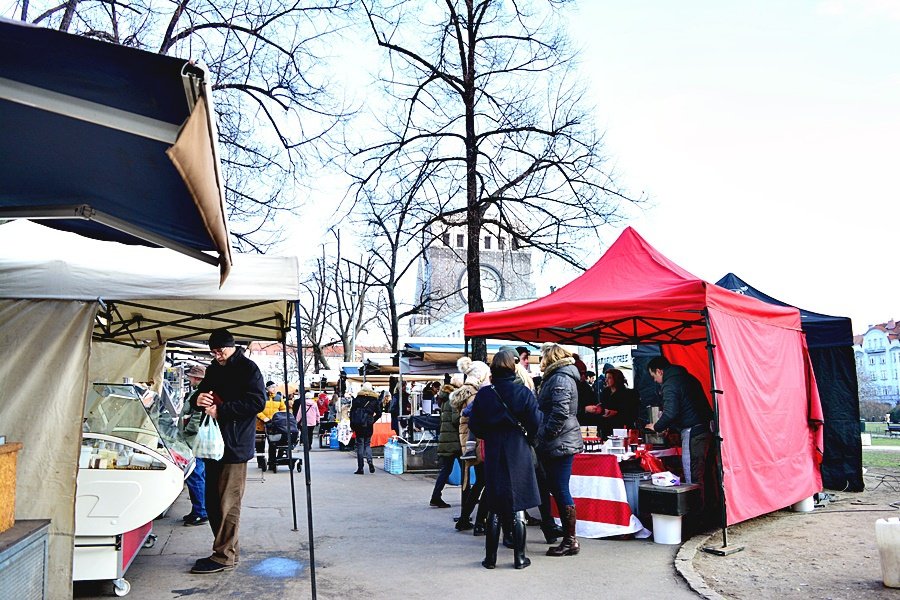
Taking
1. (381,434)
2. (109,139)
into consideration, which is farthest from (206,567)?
(381,434)

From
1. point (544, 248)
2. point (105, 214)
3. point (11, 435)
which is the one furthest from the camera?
point (544, 248)

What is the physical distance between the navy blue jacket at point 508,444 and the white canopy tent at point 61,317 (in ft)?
6.40

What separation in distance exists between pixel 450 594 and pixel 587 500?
2684mm

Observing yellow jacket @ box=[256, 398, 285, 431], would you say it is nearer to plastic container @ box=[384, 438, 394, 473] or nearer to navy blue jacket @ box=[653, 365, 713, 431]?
plastic container @ box=[384, 438, 394, 473]

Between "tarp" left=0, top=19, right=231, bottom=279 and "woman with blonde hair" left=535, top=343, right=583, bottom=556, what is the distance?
3816 millimetres

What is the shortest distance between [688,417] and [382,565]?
3729 millimetres

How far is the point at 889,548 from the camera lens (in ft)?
18.7

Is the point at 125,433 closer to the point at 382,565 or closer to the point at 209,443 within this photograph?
the point at 209,443

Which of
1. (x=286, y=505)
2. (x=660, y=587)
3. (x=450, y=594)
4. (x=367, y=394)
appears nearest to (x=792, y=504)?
(x=660, y=587)

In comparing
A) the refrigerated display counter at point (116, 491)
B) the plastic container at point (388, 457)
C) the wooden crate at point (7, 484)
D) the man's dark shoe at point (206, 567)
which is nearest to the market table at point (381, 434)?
the plastic container at point (388, 457)

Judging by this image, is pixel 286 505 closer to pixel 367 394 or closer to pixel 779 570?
pixel 367 394

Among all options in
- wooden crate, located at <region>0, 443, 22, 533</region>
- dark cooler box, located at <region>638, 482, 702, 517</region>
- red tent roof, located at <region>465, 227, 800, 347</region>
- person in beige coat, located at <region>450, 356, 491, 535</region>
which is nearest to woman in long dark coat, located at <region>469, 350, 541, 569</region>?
person in beige coat, located at <region>450, 356, 491, 535</region>

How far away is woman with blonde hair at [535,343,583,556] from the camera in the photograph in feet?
23.2

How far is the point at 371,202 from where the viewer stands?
49.5 feet
